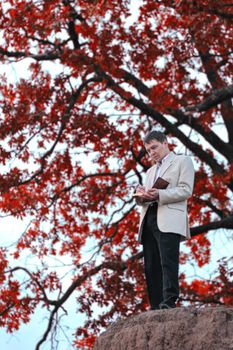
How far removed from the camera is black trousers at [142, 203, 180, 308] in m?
6.62

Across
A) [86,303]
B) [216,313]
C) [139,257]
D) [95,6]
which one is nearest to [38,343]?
[86,303]

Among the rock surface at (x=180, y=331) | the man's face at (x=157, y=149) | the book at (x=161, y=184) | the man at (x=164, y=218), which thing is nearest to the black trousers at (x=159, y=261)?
the man at (x=164, y=218)

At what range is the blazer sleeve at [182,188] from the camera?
670 cm

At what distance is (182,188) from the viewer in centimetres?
680

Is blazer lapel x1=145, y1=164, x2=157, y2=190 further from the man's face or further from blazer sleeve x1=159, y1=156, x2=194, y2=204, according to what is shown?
blazer sleeve x1=159, y1=156, x2=194, y2=204

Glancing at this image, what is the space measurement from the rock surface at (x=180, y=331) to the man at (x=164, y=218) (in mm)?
317

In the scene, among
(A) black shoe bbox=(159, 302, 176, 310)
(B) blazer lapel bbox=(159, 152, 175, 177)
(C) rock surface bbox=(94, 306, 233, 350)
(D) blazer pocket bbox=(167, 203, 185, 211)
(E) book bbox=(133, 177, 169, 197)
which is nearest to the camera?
(C) rock surface bbox=(94, 306, 233, 350)

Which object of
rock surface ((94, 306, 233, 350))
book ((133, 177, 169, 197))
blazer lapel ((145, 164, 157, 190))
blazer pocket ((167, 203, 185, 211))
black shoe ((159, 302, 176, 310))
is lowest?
rock surface ((94, 306, 233, 350))

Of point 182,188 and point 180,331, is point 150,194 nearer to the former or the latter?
point 182,188

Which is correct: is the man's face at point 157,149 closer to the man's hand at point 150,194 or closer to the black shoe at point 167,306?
the man's hand at point 150,194

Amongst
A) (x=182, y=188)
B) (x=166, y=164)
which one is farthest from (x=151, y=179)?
(x=182, y=188)

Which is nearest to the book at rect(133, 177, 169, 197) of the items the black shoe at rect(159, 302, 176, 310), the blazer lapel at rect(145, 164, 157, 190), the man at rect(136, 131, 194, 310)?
the man at rect(136, 131, 194, 310)

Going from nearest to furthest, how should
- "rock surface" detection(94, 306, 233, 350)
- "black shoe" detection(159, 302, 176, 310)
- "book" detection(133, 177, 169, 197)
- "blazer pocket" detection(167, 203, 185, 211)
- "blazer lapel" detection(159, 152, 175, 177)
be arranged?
"rock surface" detection(94, 306, 233, 350)
"black shoe" detection(159, 302, 176, 310)
"blazer pocket" detection(167, 203, 185, 211)
"book" detection(133, 177, 169, 197)
"blazer lapel" detection(159, 152, 175, 177)

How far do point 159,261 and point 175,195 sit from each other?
72 centimetres
